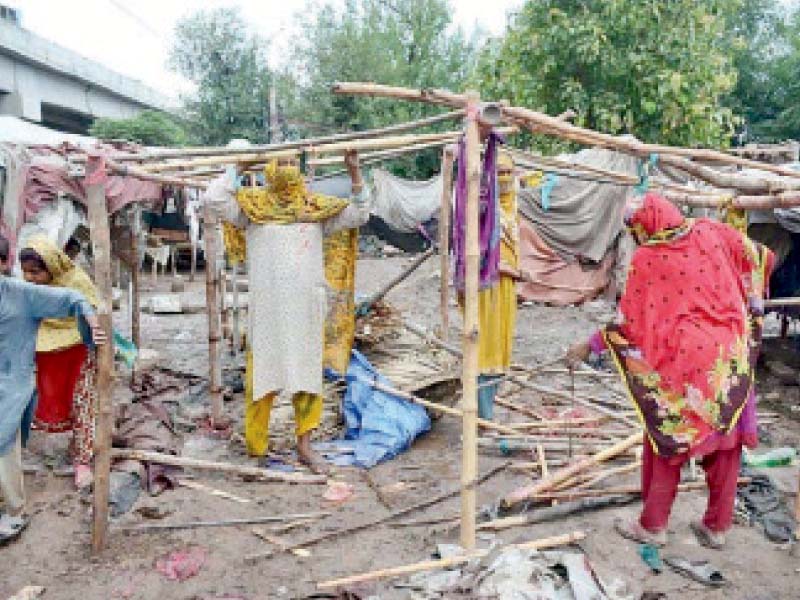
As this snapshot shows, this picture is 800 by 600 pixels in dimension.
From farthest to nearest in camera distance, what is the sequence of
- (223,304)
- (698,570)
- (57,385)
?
(223,304) → (57,385) → (698,570)

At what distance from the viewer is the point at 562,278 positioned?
12227 millimetres

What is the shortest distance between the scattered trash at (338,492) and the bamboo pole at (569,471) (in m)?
1.06

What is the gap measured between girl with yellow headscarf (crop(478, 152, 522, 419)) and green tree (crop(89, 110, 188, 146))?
14719 millimetres

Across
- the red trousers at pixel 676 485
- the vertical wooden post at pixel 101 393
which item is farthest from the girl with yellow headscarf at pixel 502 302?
the vertical wooden post at pixel 101 393

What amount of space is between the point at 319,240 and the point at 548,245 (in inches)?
304

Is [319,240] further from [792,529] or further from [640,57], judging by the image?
[640,57]

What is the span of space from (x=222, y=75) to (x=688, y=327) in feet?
64.6

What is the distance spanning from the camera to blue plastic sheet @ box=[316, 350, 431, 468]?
209 inches

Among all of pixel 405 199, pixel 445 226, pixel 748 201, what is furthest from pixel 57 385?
pixel 405 199

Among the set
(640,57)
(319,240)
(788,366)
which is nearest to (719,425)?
(319,240)

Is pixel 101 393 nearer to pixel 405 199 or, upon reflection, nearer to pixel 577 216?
pixel 577 216

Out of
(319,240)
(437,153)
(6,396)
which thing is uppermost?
(437,153)

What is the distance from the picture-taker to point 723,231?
365cm

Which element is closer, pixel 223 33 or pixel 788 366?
pixel 788 366
